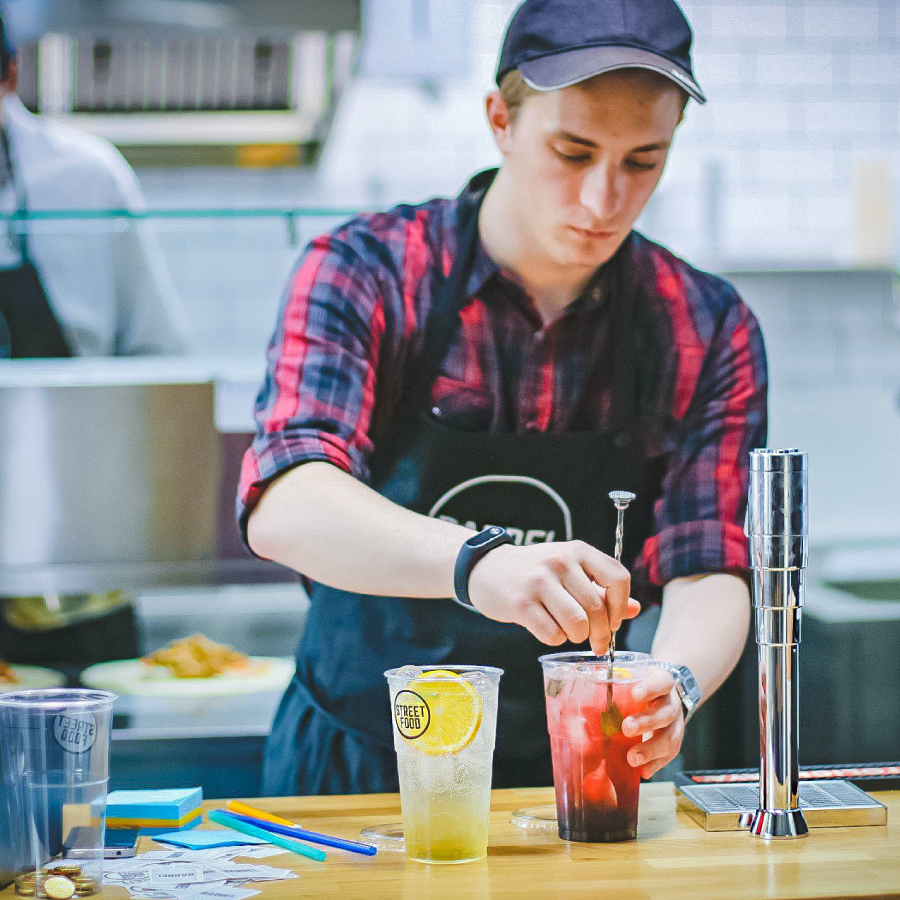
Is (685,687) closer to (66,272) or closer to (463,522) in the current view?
(463,522)

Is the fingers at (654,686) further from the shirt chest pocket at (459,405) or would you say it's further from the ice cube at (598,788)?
the shirt chest pocket at (459,405)

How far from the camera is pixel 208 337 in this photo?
3545mm

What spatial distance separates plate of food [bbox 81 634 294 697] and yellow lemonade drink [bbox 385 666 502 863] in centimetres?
103

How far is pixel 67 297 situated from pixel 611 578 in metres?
1.60

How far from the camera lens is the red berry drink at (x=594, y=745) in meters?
1.19

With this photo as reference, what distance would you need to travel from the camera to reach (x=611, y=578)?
3.90ft

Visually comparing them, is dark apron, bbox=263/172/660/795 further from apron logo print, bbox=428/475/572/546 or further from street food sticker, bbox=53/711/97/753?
street food sticker, bbox=53/711/97/753

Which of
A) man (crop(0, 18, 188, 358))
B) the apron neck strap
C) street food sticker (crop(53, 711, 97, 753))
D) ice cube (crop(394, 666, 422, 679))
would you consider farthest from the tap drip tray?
man (crop(0, 18, 188, 358))

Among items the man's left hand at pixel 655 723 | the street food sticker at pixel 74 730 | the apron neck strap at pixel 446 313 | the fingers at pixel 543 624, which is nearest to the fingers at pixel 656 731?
the man's left hand at pixel 655 723

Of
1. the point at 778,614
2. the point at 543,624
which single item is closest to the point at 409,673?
the point at 543,624

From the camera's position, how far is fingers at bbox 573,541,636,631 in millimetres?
1186

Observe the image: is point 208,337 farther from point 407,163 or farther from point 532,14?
point 532,14

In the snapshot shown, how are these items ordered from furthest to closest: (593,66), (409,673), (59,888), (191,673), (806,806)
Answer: (191,673) → (593,66) → (806,806) → (409,673) → (59,888)

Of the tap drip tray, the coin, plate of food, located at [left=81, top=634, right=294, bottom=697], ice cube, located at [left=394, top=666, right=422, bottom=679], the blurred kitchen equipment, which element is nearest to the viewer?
the coin
